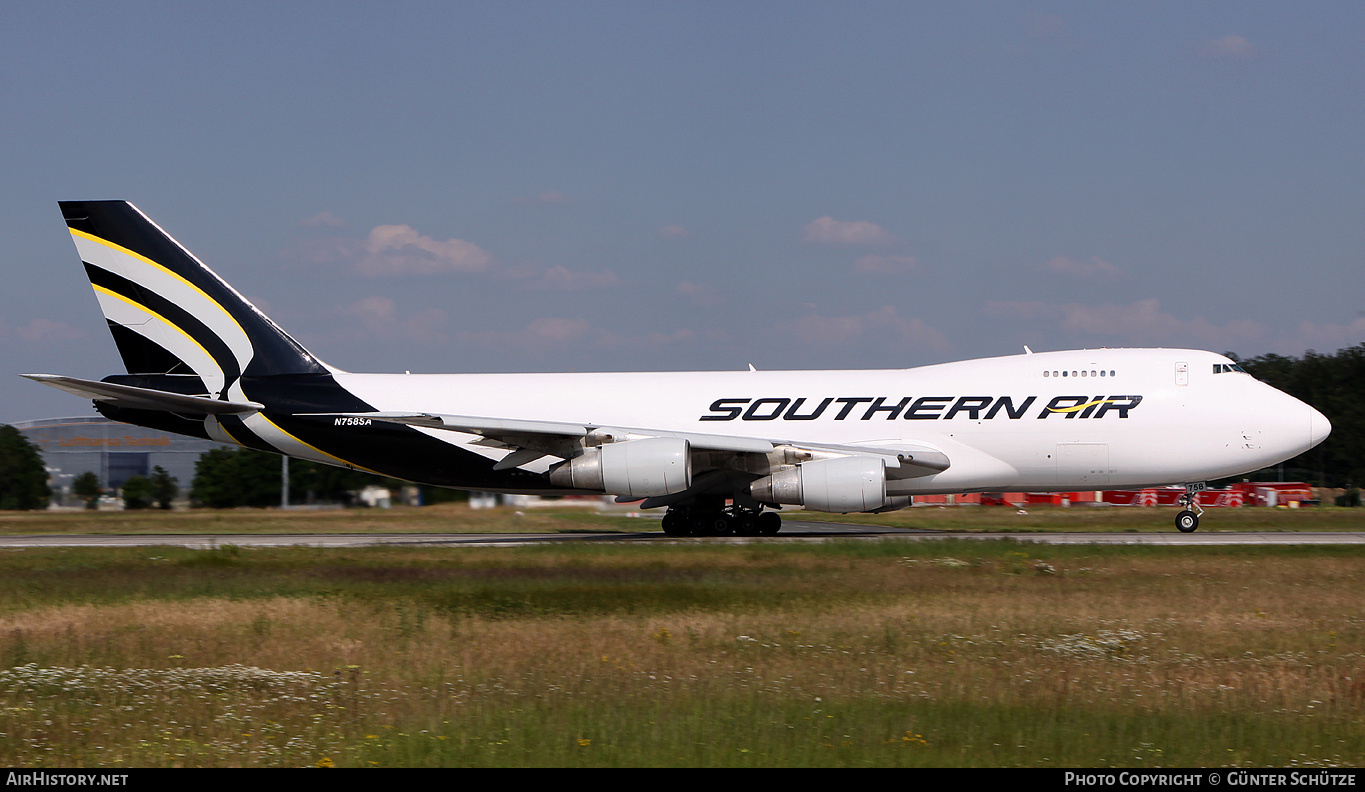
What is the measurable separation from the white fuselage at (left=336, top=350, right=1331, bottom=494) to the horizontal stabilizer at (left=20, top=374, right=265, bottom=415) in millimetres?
4683

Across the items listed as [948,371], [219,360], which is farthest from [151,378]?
[948,371]

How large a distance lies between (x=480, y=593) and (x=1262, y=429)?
59.1 feet

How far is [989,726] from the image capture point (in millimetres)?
7711

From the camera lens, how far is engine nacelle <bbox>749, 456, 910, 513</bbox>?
76.3 feet

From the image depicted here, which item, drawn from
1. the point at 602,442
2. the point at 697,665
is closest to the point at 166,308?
the point at 602,442

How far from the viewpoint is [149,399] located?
81.6 feet

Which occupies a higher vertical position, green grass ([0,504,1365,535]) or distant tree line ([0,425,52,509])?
distant tree line ([0,425,52,509])

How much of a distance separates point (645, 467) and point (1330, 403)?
62799 millimetres

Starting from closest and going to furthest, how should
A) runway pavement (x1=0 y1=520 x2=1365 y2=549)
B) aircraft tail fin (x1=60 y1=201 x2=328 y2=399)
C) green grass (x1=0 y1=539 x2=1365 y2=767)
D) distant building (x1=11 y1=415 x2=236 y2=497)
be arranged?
1. green grass (x1=0 y1=539 x2=1365 y2=767)
2. runway pavement (x1=0 y1=520 x2=1365 y2=549)
3. aircraft tail fin (x1=60 y1=201 x2=328 y2=399)
4. distant building (x1=11 y1=415 x2=236 y2=497)

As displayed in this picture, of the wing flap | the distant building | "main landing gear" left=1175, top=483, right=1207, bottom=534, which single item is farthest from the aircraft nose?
the distant building

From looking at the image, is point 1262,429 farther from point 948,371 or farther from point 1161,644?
point 1161,644

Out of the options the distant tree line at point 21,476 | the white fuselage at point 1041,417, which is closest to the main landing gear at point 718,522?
the white fuselage at point 1041,417

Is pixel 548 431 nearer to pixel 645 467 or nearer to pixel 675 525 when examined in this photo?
pixel 645 467

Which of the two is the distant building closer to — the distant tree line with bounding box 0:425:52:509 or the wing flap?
the distant tree line with bounding box 0:425:52:509
